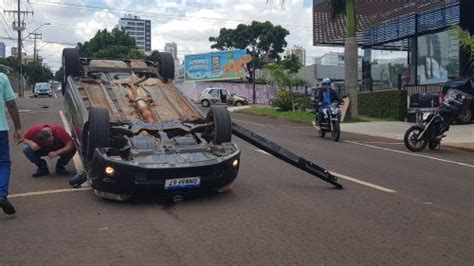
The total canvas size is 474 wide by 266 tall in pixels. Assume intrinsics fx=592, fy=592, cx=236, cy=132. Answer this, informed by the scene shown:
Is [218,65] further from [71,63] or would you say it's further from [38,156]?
[38,156]

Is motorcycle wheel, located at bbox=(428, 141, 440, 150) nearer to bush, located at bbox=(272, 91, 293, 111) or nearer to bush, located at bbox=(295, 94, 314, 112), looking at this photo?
bush, located at bbox=(295, 94, 314, 112)

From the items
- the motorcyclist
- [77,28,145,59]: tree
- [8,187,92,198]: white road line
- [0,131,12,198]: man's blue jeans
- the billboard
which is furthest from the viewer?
[77,28,145,59]: tree

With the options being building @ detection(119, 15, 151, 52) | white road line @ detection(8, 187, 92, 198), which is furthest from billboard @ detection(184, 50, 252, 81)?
white road line @ detection(8, 187, 92, 198)

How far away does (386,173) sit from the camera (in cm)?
1013

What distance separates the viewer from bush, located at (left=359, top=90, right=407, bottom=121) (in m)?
25.6

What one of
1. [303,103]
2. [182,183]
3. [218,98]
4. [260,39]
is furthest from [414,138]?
[260,39]

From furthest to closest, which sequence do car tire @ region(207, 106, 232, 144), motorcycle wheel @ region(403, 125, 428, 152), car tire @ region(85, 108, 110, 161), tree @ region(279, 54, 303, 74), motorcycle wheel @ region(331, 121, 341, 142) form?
tree @ region(279, 54, 303, 74) < motorcycle wheel @ region(331, 121, 341, 142) < motorcycle wheel @ region(403, 125, 428, 152) < car tire @ region(207, 106, 232, 144) < car tire @ region(85, 108, 110, 161)

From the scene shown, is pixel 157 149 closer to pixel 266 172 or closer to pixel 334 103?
pixel 266 172

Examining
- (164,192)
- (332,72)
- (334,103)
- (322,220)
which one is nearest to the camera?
(322,220)

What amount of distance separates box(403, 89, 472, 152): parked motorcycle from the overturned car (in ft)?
20.2

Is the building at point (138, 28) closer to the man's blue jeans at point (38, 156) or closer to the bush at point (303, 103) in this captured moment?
A: the bush at point (303, 103)

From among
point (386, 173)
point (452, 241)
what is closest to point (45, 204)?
point (452, 241)

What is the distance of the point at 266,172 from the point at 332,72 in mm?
64397

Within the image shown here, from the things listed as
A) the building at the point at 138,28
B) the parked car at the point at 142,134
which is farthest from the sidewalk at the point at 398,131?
the building at the point at 138,28
